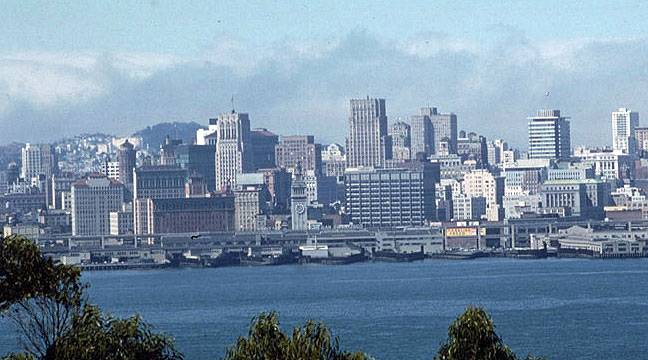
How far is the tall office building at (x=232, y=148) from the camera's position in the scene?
127188 mm

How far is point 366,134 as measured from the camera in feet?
429

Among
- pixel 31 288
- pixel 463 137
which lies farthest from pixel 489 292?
pixel 463 137

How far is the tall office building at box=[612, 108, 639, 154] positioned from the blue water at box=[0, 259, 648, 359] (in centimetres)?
6657

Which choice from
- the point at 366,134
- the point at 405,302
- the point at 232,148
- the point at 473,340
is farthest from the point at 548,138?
the point at 473,340

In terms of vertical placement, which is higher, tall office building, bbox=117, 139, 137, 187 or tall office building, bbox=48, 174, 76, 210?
tall office building, bbox=117, 139, 137, 187

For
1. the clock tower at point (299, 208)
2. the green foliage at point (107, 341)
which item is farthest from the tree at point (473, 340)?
the clock tower at point (299, 208)

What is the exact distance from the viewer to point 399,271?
2886 inches

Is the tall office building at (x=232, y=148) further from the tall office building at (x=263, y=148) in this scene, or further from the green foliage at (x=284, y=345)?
the green foliage at (x=284, y=345)

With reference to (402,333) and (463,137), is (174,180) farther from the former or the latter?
(402,333)

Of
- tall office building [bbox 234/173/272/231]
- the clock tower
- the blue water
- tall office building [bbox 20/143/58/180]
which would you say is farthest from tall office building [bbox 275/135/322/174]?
the blue water

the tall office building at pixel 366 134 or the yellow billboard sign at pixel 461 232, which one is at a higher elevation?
the tall office building at pixel 366 134

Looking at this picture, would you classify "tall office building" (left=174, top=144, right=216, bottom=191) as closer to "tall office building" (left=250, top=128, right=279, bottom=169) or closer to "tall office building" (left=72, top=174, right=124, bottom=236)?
"tall office building" (left=250, top=128, right=279, bottom=169)

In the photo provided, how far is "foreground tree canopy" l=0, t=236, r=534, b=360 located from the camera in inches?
578

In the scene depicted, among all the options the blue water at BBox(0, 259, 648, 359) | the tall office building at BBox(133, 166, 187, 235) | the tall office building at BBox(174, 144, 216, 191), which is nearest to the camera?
the blue water at BBox(0, 259, 648, 359)
